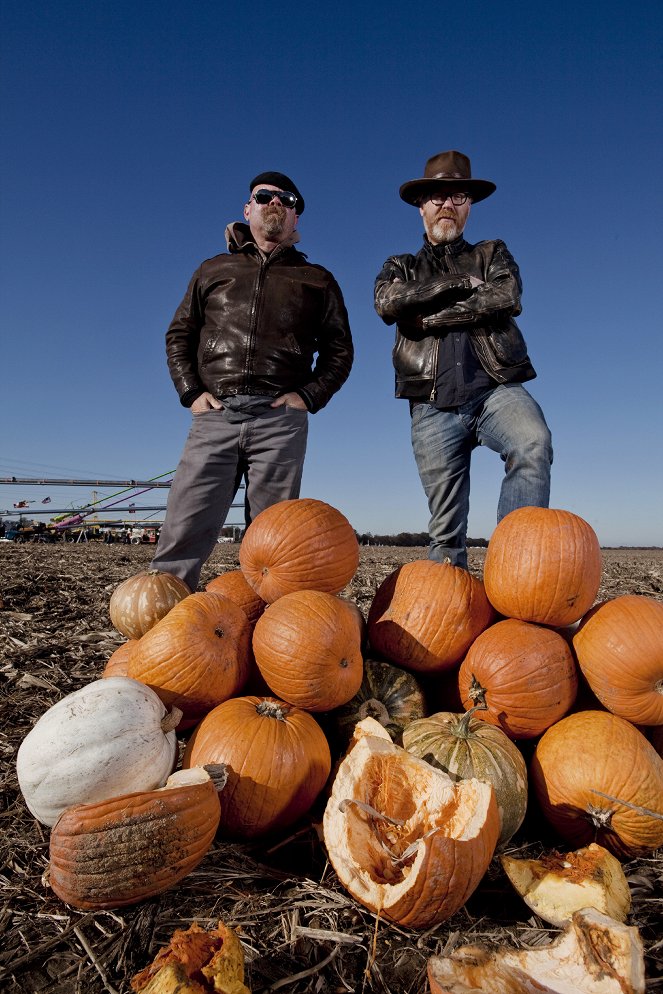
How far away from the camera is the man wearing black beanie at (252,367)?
16.0 ft

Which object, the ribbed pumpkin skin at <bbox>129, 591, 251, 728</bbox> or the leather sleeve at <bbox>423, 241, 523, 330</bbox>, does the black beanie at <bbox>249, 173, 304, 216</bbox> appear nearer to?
the leather sleeve at <bbox>423, 241, 523, 330</bbox>

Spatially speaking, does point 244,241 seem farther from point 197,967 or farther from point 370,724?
point 197,967

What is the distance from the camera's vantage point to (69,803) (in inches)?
89.2

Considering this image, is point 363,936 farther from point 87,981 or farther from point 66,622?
point 66,622

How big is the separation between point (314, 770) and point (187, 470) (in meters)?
2.99

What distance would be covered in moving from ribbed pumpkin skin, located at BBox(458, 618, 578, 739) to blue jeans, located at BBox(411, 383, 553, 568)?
133 centimetres

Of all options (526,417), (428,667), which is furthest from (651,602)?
(526,417)

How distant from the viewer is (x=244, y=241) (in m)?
5.25

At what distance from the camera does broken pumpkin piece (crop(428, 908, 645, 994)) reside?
1.59 metres

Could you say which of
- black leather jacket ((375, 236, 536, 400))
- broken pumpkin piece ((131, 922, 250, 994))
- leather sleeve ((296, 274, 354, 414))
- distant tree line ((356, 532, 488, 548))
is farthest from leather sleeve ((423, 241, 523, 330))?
distant tree line ((356, 532, 488, 548))

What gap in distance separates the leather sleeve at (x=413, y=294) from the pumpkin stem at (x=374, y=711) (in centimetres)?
284

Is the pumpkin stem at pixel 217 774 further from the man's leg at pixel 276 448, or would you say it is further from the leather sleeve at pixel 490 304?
the leather sleeve at pixel 490 304

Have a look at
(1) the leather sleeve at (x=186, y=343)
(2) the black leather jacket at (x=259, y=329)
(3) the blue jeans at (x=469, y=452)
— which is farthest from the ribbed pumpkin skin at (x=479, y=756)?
(1) the leather sleeve at (x=186, y=343)

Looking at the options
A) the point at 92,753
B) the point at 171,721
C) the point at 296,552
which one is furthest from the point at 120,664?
the point at 296,552
